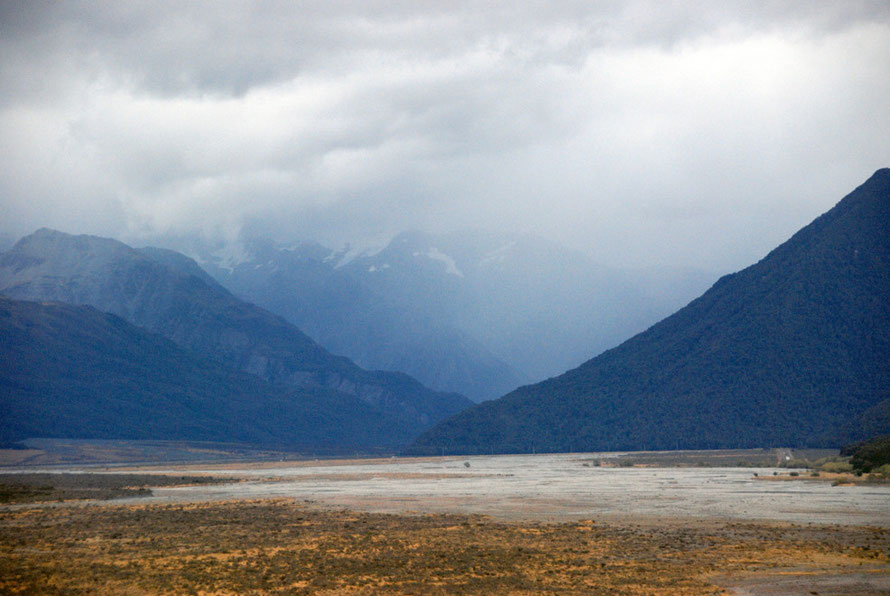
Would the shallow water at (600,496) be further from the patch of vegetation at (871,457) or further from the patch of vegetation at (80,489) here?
the patch of vegetation at (871,457)

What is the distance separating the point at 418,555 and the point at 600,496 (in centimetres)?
3368

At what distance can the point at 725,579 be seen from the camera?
31.2 metres

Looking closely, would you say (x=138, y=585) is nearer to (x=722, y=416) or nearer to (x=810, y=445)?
(x=810, y=445)

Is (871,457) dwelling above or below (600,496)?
above

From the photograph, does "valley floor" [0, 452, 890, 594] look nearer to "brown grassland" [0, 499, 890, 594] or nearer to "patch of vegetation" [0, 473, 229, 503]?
"brown grassland" [0, 499, 890, 594]

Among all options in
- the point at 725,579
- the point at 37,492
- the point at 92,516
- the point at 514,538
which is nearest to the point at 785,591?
the point at 725,579

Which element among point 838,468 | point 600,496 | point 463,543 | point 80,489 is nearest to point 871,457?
point 838,468

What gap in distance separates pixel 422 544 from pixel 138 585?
1378 centimetres

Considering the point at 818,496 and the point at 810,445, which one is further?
the point at 810,445

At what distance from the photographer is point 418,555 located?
37.8 metres

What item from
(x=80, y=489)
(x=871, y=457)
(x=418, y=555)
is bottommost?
(x=418, y=555)

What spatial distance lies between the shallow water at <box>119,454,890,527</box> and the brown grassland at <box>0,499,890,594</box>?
5.84 meters

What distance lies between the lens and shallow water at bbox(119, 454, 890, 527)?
2077 inches

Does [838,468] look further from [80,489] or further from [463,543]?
[80,489]
